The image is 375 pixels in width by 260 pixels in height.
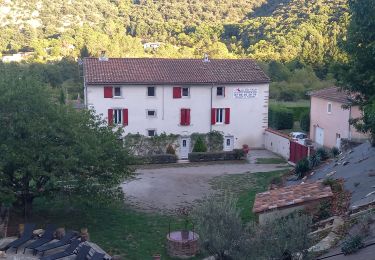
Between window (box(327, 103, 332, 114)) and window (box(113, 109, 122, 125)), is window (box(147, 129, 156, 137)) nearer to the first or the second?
window (box(113, 109, 122, 125))

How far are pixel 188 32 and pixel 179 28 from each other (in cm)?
435

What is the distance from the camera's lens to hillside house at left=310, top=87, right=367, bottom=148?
32.3 meters

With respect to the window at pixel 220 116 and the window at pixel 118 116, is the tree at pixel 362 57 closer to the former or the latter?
the window at pixel 220 116

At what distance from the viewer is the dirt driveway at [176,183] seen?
2298 cm

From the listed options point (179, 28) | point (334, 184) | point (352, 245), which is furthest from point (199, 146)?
point (179, 28)

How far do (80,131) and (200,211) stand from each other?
29.0 feet

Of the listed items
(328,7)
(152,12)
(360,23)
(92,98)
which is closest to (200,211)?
(360,23)

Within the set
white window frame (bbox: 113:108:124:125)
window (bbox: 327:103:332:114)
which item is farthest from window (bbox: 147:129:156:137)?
window (bbox: 327:103:332:114)

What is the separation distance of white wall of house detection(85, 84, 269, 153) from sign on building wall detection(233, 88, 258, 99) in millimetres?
146

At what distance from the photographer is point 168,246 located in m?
16.4

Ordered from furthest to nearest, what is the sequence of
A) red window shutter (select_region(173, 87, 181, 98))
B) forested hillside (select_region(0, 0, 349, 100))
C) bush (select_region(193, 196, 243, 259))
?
1. forested hillside (select_region(0, 0, 349, 100))
2. red window shutter (select_region(173, 87, 181, 98))
3. bush (select_region(193, 196, 243, 259))

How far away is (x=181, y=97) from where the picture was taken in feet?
115

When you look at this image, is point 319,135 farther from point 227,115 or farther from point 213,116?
point 213,116

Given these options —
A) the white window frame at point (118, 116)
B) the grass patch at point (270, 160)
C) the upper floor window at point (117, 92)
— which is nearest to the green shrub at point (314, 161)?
the grass patch at point (270, 160)
